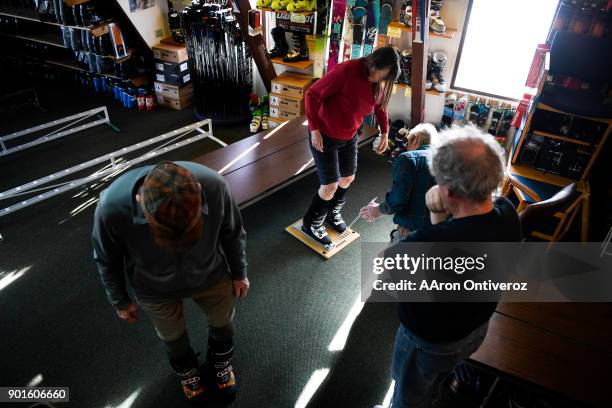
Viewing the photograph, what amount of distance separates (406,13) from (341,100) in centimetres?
187

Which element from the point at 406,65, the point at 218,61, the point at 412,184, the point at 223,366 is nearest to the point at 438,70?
the point at 406,65

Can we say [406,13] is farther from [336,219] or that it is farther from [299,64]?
[336,219]

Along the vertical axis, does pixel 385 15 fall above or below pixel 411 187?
above

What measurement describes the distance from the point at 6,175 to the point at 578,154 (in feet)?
15.7

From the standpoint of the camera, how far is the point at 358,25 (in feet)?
12.9

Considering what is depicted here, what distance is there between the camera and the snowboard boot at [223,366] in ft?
A: 6.69

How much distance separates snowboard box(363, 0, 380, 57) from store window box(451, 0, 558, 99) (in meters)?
0.82

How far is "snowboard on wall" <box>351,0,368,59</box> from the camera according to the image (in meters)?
3.84

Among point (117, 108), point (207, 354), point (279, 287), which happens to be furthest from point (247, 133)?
point (207, 354)

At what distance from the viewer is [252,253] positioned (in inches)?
119

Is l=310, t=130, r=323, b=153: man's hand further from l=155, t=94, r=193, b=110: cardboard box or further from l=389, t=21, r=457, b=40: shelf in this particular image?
l=155, t=94, r=193, b=110: cardboard box

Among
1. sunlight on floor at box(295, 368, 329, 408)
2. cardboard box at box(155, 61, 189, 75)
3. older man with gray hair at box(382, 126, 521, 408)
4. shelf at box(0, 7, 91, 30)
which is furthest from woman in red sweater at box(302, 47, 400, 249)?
shelf at box(0, 7, 91, 30)

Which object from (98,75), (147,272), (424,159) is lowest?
(98,75)

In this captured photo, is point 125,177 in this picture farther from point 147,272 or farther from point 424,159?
point 424,159
